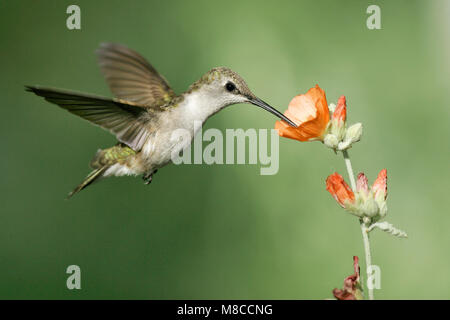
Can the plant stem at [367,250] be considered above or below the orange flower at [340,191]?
below

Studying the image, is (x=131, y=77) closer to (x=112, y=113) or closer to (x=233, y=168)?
(x=112, y=113)

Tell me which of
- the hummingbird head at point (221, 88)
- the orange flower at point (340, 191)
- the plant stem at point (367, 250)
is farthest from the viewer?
the hummingbird head at point (221, 88)

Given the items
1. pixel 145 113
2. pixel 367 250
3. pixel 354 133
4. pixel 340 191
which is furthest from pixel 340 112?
pixel 145 113

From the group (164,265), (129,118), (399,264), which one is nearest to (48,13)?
(164,265)

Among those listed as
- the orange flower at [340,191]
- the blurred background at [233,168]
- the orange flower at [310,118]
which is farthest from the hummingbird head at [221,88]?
the blurred background at [233,168]

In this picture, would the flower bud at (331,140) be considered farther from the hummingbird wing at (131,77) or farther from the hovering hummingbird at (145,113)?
the hummingbird wing at (131,77)

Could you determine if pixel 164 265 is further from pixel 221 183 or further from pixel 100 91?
pixel 100 91
